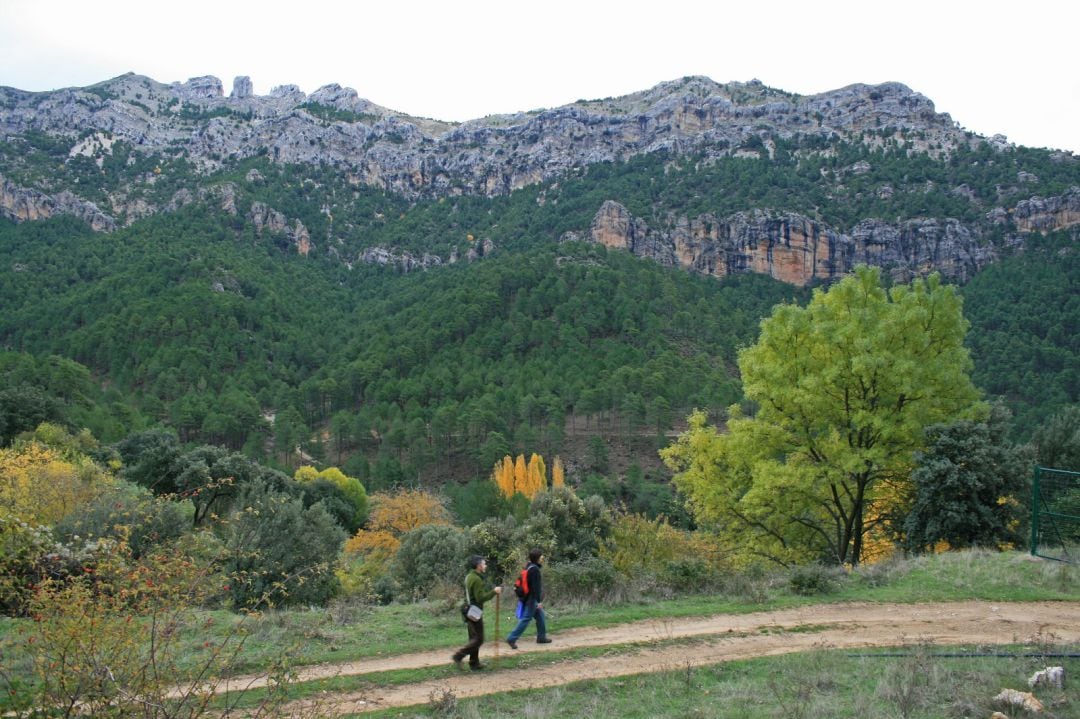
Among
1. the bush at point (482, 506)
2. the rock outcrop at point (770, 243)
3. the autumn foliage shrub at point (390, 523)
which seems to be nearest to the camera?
the autumn foliage shrub at point (390, 523)

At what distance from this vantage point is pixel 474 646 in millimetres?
7398

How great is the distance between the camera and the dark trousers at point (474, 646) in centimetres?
741

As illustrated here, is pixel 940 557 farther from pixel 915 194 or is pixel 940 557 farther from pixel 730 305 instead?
pixel 915 194

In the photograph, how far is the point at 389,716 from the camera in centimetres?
613

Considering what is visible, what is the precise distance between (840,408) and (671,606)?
7.53 meters

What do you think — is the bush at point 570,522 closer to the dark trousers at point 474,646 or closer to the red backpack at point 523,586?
the red backpack at point 523,586

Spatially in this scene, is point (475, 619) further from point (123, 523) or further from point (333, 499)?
point (333, 499)

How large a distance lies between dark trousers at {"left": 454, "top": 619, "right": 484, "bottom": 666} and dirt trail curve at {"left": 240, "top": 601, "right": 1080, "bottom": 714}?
0.16 meters

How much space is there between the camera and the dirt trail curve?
23.1 feet

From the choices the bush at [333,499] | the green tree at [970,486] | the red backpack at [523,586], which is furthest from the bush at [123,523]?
the bush at [333,499]

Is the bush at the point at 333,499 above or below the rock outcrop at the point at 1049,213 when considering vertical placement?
below

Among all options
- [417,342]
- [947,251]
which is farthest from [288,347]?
[947,251]

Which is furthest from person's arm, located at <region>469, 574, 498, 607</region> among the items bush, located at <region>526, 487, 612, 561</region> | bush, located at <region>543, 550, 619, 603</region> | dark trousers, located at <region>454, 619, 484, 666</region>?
bush, located at <region>526, 487, 612, 561</region>

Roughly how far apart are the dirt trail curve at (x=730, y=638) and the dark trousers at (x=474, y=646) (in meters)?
0.16
